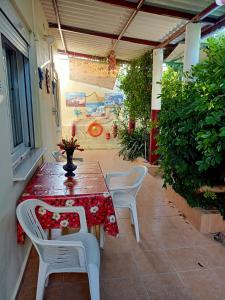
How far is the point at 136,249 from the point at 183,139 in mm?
1211

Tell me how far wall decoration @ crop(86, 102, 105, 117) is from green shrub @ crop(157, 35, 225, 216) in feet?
14.9

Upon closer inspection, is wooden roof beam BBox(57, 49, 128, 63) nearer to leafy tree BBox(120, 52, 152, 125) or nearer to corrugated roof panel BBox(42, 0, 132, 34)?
leafy tree BBox(120, 52, 152, 125)

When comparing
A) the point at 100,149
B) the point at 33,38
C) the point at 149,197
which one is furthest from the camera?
the point at 100,149

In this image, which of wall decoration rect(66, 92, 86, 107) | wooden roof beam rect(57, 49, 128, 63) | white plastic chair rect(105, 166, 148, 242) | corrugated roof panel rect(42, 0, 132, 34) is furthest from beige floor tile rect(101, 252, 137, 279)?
wall decoration rect(66, 92, 86, 107)

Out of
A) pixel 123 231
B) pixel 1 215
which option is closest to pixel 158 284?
pixel 123 231

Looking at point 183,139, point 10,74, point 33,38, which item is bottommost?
point 183,139

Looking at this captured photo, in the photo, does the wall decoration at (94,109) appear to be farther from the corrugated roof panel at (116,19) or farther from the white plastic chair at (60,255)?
the white plastic chair at (60,255)

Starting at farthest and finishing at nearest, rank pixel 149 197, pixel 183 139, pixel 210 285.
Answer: pixel 149 197 → pixel 183 139 → pixel 210 285

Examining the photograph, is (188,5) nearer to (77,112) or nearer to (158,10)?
(158,10)

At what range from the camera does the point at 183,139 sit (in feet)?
8.12

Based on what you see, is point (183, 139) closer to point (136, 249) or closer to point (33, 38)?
point (136, 249)

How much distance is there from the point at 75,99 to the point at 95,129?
1148 millimetres

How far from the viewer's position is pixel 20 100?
8.93 ft

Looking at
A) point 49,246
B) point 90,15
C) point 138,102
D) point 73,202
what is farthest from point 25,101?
point 138,102
